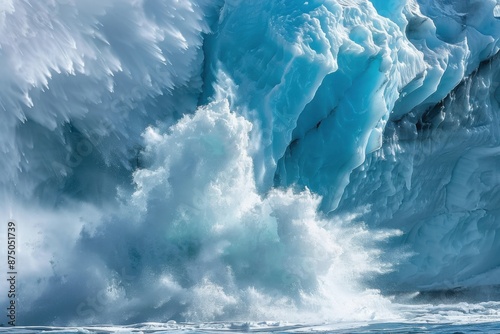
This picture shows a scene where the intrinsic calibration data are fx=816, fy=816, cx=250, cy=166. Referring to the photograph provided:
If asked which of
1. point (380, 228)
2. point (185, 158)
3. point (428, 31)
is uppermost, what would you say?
point (428, 31)

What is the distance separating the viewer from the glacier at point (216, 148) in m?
8.00

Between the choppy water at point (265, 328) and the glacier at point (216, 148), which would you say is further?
the glacier at point (216, 148)

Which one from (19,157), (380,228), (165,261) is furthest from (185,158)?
(380,228)

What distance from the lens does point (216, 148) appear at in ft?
28.3

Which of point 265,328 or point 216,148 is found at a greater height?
point 216,148

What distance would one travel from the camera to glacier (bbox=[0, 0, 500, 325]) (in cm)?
800

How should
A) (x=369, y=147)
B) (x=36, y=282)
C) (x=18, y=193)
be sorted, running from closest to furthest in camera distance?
1. (x=36, y=282)
2. (x=18, y=193)
3. (x=369, y=147)

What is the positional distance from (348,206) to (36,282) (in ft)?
15.3

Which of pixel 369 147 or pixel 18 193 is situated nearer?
pixel 18 193

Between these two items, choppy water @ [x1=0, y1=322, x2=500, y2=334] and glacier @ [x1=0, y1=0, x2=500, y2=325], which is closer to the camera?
choppy water @ [x1=0, y1=322, x2=500, y2=334]

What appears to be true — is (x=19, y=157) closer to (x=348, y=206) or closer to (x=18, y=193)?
(x=18, y=193)

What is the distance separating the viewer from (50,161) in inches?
333

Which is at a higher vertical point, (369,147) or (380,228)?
(369,147)

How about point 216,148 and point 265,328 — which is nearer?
point 265,328
